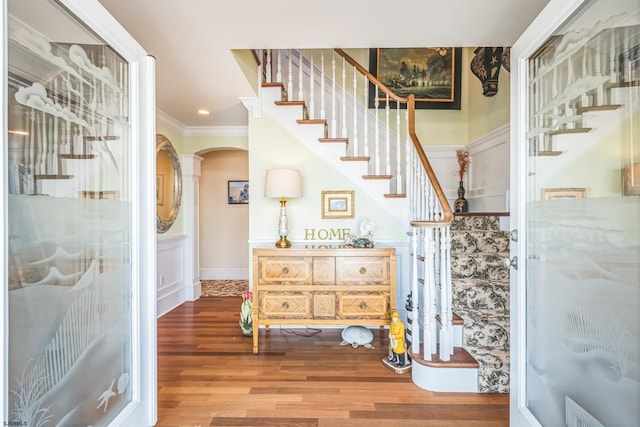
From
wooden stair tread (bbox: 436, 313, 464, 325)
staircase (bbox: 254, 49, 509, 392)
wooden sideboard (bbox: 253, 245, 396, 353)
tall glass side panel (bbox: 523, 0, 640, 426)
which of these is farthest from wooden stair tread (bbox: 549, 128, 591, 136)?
wooden sideboard (bbox: 253, 245, 396, 353)

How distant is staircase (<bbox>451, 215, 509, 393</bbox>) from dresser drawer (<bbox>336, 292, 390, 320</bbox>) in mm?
550

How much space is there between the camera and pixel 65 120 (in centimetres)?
113

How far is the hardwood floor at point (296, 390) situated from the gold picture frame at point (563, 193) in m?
1.23

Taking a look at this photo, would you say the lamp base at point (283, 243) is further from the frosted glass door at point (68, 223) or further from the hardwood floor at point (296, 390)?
the frosted glass door at point (68, 223)

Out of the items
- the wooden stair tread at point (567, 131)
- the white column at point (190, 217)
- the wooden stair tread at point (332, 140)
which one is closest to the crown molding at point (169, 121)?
the white column at point (190, 217)

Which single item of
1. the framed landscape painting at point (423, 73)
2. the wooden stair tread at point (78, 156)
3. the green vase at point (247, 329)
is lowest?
the green vase at point (247, 329)

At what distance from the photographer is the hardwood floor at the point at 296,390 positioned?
5.83 ft

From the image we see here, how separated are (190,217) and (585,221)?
13.0ft

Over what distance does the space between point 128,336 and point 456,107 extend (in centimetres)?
406

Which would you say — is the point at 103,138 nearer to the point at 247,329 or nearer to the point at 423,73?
the point at 247,329

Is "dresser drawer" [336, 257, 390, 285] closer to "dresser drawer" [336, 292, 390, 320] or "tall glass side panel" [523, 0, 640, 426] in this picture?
"dresser drawer" [336, 292, 390, 320]

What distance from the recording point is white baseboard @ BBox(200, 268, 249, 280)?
216 inches

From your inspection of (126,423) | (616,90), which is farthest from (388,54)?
(126,423)

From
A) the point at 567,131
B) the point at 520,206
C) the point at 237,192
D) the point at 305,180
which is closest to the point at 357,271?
the point at 305,180
